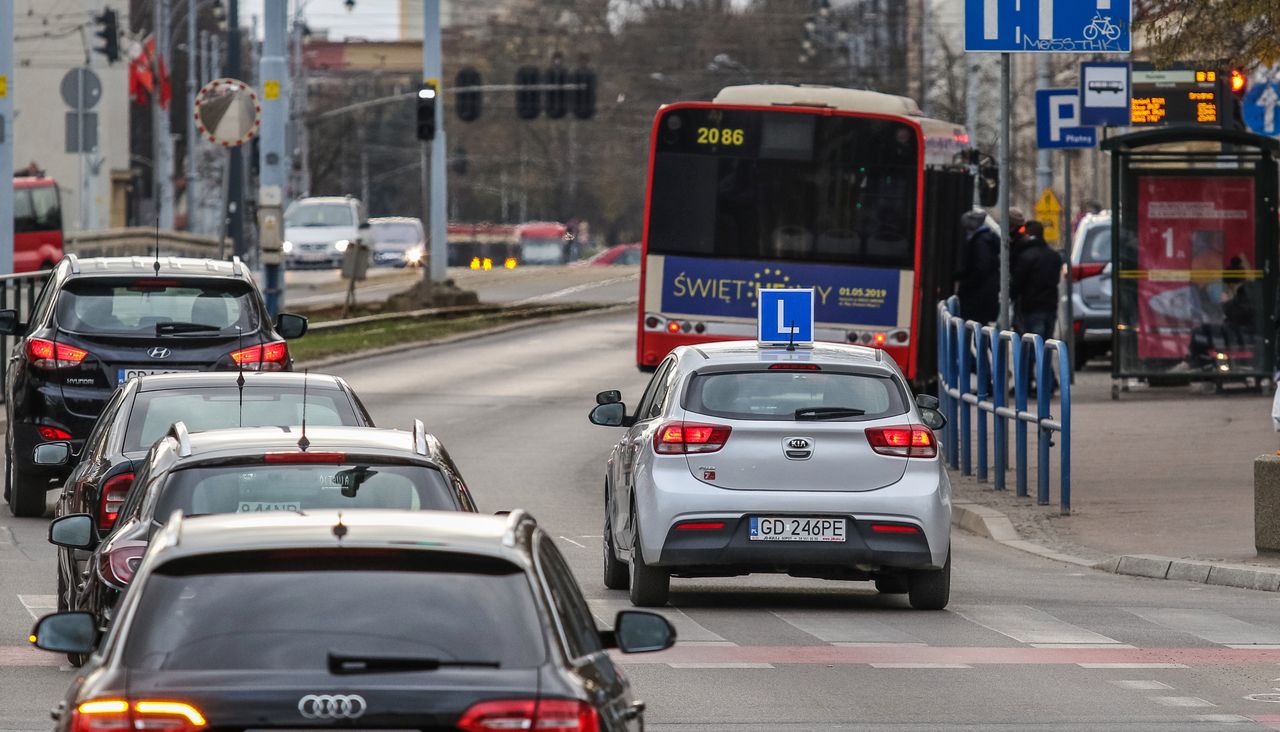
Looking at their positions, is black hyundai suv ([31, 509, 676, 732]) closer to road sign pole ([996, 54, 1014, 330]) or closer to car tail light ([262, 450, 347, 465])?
car tail light ([262, 450, 347, 465])

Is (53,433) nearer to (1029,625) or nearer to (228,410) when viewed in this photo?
(228,410)

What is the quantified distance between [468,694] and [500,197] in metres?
97.6

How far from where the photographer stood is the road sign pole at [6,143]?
91.2 feet

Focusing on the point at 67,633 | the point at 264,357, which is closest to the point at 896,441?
the point at 264,357

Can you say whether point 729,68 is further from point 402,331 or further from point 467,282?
point 402,331

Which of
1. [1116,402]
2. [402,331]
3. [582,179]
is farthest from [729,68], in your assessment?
[1116,402]

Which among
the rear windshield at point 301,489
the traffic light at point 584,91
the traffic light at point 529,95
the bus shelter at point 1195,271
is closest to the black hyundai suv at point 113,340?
the rear windshield at point 301,489

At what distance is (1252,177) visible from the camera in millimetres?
26859

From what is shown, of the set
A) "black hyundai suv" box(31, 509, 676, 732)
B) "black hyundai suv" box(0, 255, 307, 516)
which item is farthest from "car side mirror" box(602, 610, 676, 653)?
"black hyundai suv" box(0, 255, 307, 516)

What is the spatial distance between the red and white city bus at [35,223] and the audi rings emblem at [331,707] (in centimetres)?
4101

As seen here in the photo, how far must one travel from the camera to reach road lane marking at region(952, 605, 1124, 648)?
11867 mm

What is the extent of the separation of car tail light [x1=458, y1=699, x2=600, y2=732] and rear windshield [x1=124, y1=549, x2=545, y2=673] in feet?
0.51

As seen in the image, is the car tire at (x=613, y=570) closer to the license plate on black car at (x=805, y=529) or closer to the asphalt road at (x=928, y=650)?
the asphalt road at (x=928, y=650)

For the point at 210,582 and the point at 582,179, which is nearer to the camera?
the point at 210,582
